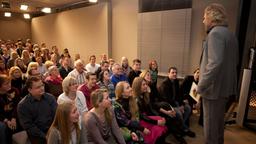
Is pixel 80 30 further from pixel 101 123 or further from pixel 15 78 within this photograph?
pixel 101 123

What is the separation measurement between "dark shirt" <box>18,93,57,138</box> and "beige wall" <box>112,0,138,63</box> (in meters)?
3.97

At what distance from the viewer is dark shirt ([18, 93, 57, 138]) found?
204 cm

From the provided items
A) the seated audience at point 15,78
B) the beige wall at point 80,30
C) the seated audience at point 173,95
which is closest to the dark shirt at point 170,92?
the seated audience at point 173,95

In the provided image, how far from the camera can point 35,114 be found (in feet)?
6.84

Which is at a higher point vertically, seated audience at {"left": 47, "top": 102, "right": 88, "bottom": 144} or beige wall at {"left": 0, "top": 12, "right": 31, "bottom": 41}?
beige wall at {"left": 0, "top": 12, "right": 31, "bottom": 41}

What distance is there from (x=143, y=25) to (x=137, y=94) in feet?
10.3

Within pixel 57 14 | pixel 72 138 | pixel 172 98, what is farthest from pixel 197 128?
pixel 57 14

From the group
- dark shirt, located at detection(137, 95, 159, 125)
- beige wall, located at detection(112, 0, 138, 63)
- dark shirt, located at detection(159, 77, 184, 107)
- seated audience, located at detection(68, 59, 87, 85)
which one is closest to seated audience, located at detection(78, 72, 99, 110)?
dark shirt, located at detection(137, 95, 159, 125)

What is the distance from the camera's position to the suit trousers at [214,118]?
201 centimetres

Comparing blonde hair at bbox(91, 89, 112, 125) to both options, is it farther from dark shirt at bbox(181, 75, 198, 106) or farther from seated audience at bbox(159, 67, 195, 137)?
dark shirt at bbox(181, 75, 198, 106)

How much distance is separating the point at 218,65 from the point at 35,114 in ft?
5.93

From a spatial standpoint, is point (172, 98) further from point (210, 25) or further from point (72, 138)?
point (72, 138)

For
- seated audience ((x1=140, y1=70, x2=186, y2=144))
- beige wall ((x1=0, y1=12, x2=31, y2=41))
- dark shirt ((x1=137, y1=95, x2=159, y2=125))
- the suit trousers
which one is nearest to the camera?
the suit trousers

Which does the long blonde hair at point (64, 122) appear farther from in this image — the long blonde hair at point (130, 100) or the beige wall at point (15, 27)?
A: the beige wall at point (15, 27)
